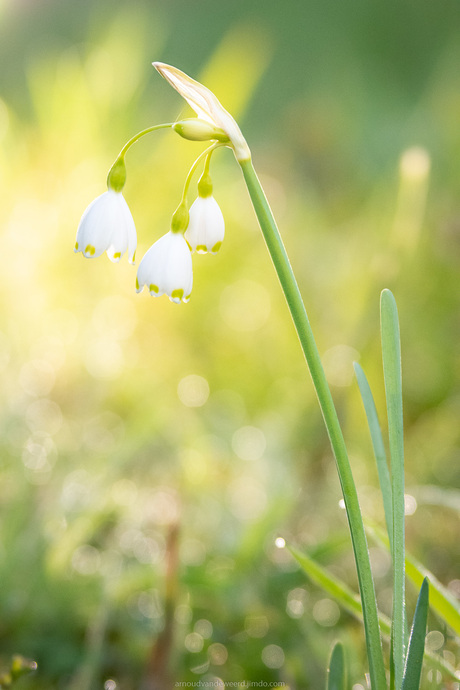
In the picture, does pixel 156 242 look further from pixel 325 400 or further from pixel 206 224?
pixel 325 400

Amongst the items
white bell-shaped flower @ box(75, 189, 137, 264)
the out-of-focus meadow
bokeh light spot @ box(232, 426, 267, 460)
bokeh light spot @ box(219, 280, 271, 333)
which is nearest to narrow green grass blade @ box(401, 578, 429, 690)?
the out-of-focus meadow

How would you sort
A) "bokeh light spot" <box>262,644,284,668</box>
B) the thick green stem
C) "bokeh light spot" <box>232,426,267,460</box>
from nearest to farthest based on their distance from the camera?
the thick green stem → "bokeh light spot" <box>262,644,284,668</box> → "bokeh light spot" <box>232,426,267,460</box>

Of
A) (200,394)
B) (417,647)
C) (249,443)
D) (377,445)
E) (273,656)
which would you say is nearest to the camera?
(417,647)

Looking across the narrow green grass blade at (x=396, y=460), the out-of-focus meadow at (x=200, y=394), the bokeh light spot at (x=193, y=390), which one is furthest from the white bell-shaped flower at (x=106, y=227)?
the bokeh light spot at (x=193, y=390)

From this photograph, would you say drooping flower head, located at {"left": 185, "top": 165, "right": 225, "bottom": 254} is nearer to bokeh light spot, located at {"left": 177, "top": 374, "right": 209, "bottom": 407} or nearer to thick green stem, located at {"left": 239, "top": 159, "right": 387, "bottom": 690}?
thick green stem, located at {"left": 239, "top": 159, "right": 387, "bottom": 690}

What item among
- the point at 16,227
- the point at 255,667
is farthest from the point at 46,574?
the point at 16,227

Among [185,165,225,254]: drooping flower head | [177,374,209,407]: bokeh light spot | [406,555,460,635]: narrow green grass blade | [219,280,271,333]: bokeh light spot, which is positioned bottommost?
[406,555,460,635]: narrow green grass blade

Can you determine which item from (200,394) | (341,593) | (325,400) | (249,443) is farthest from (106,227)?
(200,394)

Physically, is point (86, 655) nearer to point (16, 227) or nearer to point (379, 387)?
point (379, 387)
